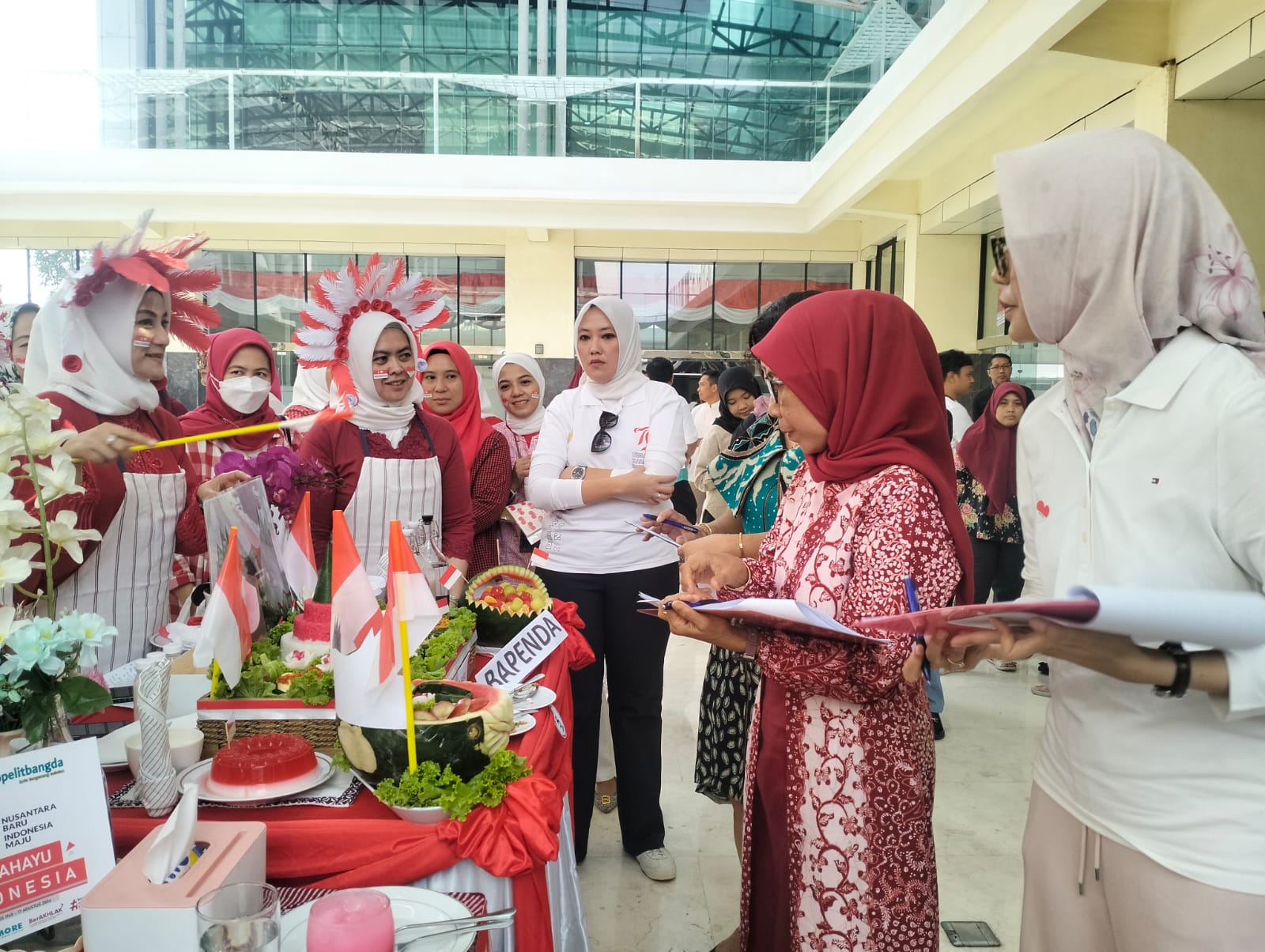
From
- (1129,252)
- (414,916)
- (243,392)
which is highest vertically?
(1129,252)

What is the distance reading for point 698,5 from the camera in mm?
10070

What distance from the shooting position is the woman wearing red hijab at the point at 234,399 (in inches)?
124

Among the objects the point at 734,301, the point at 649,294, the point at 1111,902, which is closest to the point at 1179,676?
the point at 1111,902

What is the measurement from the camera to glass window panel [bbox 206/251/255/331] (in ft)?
37.6

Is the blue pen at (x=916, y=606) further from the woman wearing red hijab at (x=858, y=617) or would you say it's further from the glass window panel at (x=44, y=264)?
the glass window panel at (x=44, y=264)

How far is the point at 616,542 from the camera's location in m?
2.47

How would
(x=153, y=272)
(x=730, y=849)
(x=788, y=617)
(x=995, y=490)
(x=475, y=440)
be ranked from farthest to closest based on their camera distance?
(x=995, y=490), (x=475, y=440), (x=730, y=849), (x=153, y=272), (x=788, y=617)

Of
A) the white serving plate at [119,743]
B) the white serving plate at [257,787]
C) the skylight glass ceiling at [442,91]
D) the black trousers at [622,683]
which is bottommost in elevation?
the black trousers at [622,683]

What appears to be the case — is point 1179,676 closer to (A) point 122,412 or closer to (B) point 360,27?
(A) point 122,412

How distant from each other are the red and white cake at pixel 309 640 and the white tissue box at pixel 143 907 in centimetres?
57

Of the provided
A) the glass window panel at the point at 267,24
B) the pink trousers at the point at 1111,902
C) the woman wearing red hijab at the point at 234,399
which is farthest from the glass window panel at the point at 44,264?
the pink trousers at the point at 1111,902

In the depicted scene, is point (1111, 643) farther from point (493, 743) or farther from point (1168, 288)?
point (493, 743)

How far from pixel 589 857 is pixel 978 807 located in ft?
4.73

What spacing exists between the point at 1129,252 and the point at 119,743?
1.62 m
